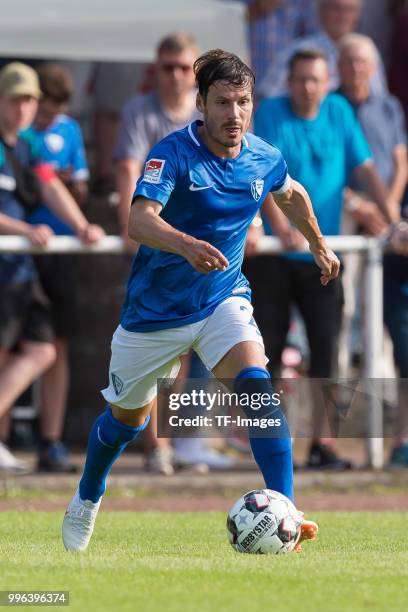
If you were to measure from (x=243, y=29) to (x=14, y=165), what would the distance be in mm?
2861

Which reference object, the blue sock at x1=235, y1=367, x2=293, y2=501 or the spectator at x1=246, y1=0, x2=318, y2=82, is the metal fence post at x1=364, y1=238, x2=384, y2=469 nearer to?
the spectator at x1=246, y1=0, x2=318, y2=82

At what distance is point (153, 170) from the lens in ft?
21.3

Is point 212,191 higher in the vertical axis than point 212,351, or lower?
higher

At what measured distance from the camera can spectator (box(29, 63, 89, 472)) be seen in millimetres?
10953

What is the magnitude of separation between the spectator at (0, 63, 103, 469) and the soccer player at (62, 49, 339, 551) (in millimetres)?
3833

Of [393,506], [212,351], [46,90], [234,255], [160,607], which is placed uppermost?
[46,90]

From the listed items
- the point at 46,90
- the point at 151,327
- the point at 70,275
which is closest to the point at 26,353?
the point at 70,275

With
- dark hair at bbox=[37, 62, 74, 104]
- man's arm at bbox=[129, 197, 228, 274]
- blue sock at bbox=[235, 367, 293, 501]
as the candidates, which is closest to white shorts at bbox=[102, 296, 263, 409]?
blue sock at bbox=[235, 367, 293, 501]

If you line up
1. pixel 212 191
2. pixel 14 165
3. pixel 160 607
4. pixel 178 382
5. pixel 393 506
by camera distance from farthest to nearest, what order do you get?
pixel 14 165
pixel 393 506
pixel 178 382
pixel 212 191
pixel 160 607

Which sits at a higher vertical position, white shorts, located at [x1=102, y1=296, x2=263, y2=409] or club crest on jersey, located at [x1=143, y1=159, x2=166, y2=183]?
club crest on jersey, located at [x1=143, y1=159, x2=166, y2=183]

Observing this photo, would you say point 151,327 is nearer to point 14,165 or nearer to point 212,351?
point 212,351

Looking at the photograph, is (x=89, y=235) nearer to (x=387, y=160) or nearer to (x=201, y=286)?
(x=387, y=160)

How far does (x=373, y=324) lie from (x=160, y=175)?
525 centimetres

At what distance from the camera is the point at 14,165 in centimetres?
1062
